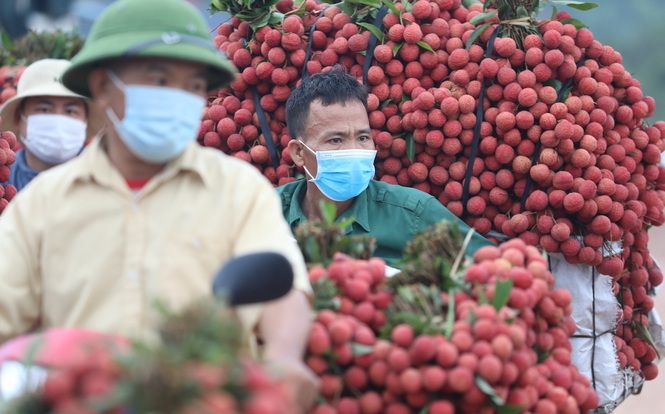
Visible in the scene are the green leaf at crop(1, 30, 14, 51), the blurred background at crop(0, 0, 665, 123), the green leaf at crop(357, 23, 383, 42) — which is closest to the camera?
the green leaf at crop(357, 23, 383, 42)

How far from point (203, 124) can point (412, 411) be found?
2.29 meters

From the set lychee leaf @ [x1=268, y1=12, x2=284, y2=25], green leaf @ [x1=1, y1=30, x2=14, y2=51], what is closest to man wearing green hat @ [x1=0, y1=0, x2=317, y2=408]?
lychee leaf @ [x1=268, y1=12, x2=284, y2=25]

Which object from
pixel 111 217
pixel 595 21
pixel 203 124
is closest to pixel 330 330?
pixel 111 217

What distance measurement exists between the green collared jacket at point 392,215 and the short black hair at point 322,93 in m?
0.38

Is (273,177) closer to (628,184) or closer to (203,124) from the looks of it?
(203,124)

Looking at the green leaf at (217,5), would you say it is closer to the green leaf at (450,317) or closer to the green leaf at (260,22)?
the green leaf at (260,22)

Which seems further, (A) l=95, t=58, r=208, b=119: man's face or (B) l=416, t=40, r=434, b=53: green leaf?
(B) l=416, t=40, r=434, b=53: green leaf

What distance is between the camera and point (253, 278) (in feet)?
6.30

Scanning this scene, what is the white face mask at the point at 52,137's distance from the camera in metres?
3.92

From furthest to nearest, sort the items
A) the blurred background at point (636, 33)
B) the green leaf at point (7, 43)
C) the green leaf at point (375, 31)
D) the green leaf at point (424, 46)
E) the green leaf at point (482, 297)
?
1. the blurred background at point (636, 33)
2. the green leaf at point (7, 43)
3. the green leaf at point (375, 31)
4. the green leaf at point (424, 46)
5. the green leaf at point (482, 297)

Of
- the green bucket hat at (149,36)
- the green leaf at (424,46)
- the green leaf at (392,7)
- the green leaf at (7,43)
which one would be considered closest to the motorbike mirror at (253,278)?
the green bucket hat at (149,36)

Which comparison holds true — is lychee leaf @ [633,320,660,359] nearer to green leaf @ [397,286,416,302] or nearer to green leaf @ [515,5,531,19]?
green leaf @ [515,5,531,19]

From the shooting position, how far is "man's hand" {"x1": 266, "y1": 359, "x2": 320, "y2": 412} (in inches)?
75.4

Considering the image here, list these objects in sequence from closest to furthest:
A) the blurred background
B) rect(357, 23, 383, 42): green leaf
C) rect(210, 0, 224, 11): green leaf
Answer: rect(357, 23, 383, 42): green leaf
rect(210, 0, 224, 11): green leaf
the blurred background
